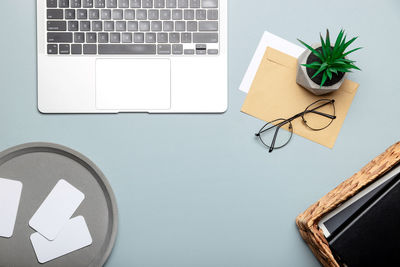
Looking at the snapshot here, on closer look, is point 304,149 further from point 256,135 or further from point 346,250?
point 346,250

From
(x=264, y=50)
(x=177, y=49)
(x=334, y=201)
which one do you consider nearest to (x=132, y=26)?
(x=177, y=49)

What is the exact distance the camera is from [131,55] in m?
0.75

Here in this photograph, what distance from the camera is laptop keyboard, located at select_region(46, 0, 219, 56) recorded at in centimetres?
74

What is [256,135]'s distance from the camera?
779mm

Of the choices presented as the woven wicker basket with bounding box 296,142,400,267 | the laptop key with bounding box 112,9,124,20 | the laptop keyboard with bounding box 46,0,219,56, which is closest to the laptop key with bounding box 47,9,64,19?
the laptop keyboard with bounding box 46,0,219,56

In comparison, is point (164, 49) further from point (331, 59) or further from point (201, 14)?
point (331, 59)

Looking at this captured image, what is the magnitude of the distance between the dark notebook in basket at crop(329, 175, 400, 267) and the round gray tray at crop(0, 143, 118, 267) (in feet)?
1.46

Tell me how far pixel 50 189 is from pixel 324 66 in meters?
0.60

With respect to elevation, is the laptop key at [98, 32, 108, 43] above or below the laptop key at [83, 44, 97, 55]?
above

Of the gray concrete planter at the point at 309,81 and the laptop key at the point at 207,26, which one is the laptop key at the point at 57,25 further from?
the gray concrete planter at the point at 309,81

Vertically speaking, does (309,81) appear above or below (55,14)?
below

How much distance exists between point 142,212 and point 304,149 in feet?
1.21

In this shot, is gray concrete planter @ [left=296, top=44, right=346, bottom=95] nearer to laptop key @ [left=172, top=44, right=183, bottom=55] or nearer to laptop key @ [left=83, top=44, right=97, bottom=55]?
laptop key @ [left=172, top=44, right=183, bottom=55]

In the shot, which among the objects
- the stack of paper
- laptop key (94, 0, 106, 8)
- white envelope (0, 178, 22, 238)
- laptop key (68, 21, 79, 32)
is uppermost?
laptop key (94, 0, 106, 8)
